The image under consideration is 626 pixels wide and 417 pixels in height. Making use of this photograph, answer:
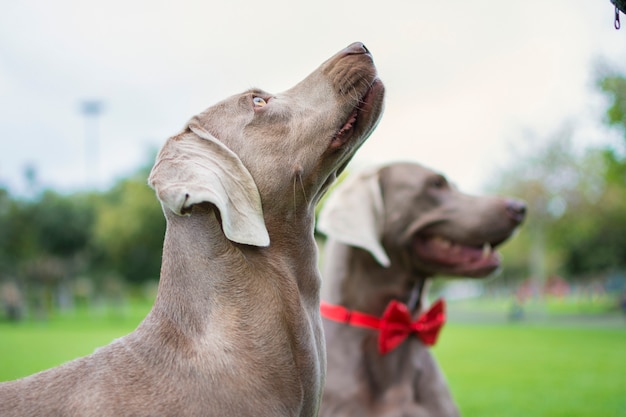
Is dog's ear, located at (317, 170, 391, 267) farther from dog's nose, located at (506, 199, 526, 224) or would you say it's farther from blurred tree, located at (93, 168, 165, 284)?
blurred tree, located at (93, 168, 165, 284)

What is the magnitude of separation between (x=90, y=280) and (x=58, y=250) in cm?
571

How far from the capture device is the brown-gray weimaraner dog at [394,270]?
4.48 meters

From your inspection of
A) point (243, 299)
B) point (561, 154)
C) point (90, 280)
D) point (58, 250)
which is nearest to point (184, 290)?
point (243, 299)

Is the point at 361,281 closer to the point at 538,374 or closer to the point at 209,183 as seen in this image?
the point at 209,183

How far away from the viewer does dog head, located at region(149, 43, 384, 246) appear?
2.79 m

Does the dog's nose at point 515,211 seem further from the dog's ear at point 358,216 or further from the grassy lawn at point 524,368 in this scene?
the grassy lawn at point 524,368

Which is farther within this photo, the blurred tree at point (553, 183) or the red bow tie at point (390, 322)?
the blurred tree at point (553, 183)

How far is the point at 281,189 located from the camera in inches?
117

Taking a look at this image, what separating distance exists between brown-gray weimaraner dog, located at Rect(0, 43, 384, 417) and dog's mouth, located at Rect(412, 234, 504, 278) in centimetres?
179

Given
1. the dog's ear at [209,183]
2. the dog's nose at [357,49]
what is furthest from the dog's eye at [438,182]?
the dog's ear at [209,183]

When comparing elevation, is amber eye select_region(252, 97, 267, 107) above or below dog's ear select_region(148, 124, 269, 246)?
above

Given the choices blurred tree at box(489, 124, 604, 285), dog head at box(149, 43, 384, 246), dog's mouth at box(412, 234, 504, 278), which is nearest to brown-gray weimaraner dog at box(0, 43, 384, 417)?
dog head at box(149, 43, 384, 246)

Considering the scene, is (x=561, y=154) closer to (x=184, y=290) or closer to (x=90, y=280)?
(x=184, y=290)

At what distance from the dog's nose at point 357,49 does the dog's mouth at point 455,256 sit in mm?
1979
